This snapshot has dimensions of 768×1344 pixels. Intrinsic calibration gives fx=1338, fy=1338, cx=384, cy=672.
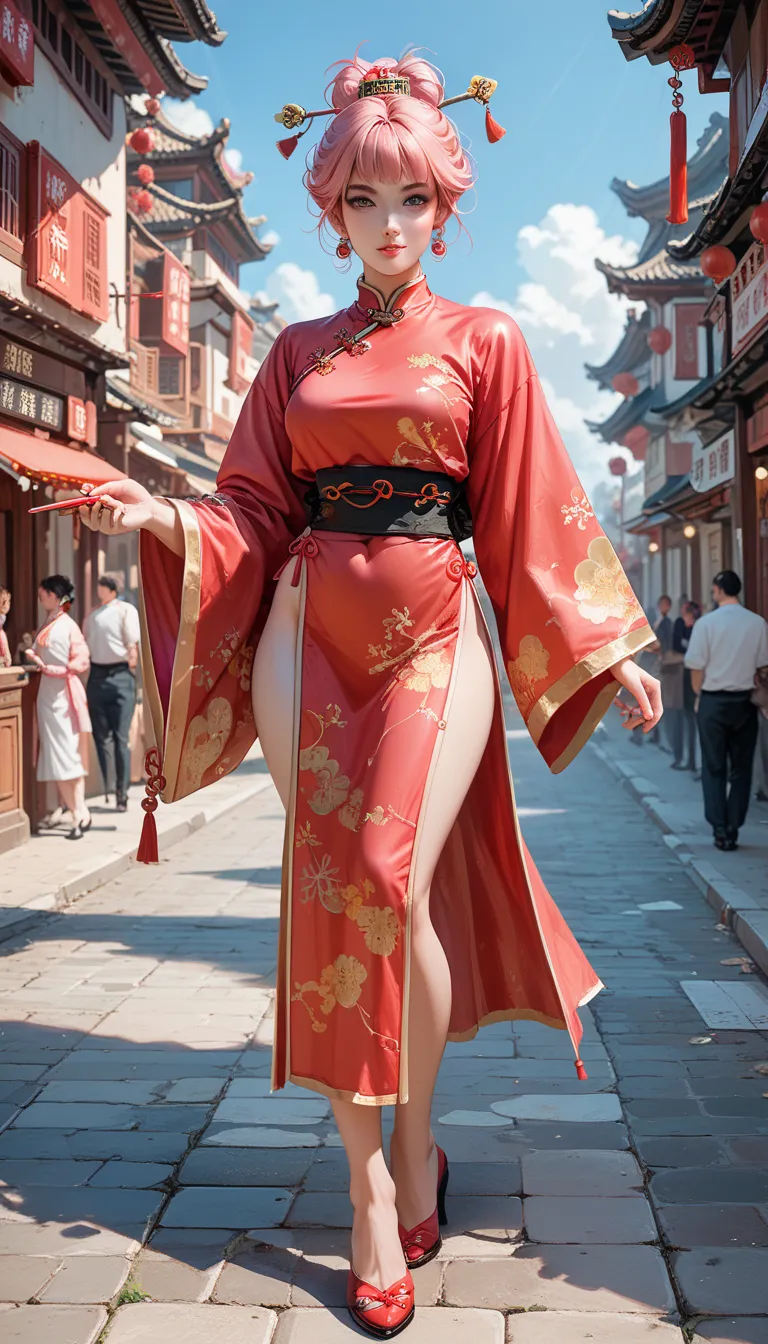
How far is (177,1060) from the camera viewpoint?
4.54 meters

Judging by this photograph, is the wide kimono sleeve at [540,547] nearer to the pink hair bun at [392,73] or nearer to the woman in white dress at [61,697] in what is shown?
the pink hair bun at [392,73]

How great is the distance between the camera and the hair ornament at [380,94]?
3104mm

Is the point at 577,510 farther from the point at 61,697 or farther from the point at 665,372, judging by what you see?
the point at 665,372

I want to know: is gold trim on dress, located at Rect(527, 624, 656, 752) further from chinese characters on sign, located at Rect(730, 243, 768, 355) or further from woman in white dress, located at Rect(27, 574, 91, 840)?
chinese characters on sign, located at Rect(730, 243, 768, 355)

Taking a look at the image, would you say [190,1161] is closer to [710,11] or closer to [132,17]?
[710,11]

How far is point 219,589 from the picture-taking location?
3.11 metres

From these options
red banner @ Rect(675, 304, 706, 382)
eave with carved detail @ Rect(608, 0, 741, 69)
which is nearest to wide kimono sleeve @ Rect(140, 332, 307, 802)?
eave with carved detail @ Rect(608, 0, 741, 69)

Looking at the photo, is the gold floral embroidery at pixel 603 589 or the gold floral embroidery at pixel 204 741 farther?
the gold floral embroidery at pixel 204 741

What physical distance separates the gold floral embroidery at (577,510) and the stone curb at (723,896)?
138 inches

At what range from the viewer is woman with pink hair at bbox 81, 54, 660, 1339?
2820 mm

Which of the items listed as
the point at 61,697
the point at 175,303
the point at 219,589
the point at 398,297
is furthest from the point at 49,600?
the point at 175,303

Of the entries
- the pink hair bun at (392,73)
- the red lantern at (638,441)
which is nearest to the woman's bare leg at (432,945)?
the pink hair bun at (392,73)

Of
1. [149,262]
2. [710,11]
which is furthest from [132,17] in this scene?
[149,262]

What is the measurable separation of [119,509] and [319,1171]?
1.79 metres
